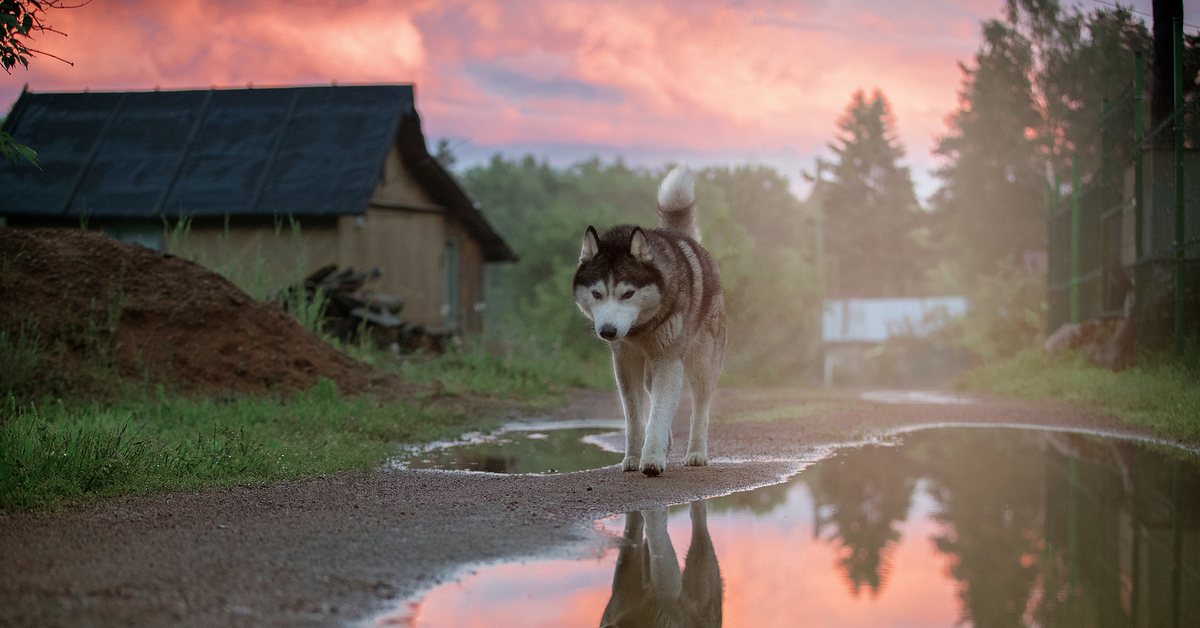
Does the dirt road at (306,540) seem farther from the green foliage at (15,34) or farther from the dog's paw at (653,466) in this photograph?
the green foliage at (15,34)

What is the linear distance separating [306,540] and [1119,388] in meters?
8.56

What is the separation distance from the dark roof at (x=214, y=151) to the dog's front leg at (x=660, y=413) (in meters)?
13.1

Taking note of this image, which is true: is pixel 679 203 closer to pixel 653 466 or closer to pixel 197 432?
pixel 653 466

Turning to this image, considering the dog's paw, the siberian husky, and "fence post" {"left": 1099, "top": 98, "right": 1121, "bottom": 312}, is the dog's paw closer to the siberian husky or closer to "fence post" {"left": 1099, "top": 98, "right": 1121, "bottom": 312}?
the siberian husky

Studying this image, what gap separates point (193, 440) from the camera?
5516mm

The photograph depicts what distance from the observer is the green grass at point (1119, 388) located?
6.73 m

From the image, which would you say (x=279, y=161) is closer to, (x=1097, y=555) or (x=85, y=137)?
(x=85, y=137)

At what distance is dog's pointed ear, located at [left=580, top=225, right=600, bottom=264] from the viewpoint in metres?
5.27

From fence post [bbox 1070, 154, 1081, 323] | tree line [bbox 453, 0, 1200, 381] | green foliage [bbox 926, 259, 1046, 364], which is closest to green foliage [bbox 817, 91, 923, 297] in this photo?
tree line [bbox 453, 0, 1200, 381]

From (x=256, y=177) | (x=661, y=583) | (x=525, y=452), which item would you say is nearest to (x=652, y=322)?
(x=525, y=452)

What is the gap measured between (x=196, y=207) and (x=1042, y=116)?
3325 cm

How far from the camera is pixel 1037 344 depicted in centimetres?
1758

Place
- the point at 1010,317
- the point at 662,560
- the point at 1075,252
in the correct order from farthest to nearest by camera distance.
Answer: the point at 1010,317 < the point at 1075,252 < the point at 662,560

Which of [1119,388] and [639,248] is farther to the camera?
[1119,388]
